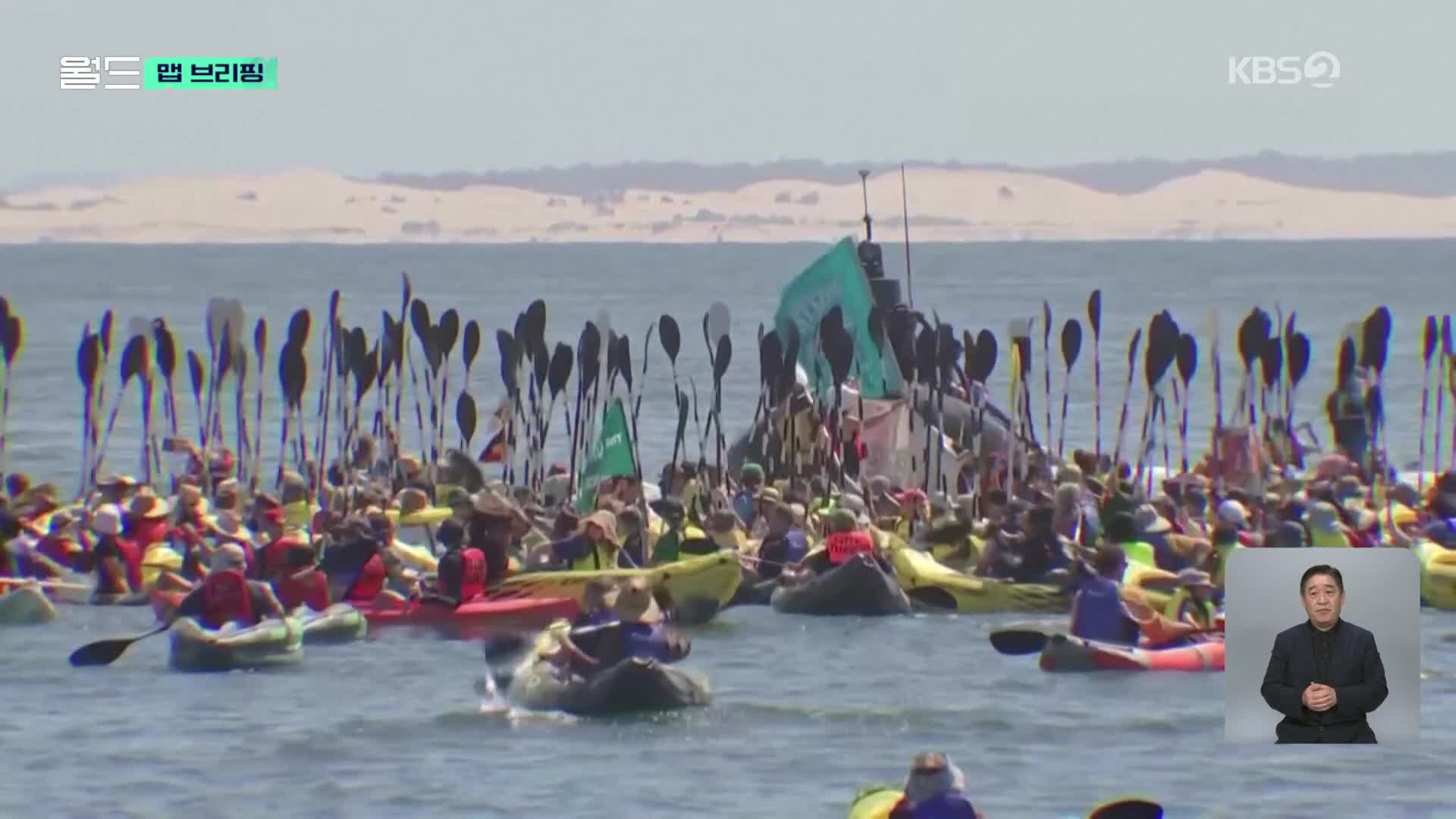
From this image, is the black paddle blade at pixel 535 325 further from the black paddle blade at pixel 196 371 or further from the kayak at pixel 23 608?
the kayak at pixel 23 608

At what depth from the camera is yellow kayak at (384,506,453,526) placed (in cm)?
3447

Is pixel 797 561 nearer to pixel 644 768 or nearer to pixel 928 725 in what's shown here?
pixel 928 725

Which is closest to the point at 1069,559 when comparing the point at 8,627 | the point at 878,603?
the point at 878,603

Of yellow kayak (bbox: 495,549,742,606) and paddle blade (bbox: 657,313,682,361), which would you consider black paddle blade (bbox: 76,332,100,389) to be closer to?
paddle blade (bbox: 657,313,682,361)

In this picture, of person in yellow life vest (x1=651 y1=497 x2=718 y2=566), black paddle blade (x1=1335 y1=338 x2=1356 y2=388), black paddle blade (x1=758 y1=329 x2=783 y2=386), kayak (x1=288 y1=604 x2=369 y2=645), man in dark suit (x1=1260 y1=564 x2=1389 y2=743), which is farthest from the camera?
black paddle blade (x1=758 y1=329 x2=783 y2=386)

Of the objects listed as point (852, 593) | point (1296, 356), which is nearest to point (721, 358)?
point (1296, 356)

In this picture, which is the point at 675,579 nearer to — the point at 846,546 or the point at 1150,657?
the point at 846,546

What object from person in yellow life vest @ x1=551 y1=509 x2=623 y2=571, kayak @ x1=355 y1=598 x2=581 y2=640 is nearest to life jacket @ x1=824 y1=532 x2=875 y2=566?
person in yellow life vest @ x1=551 y1=509 x2=623 y2=571

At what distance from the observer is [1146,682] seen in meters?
26.8

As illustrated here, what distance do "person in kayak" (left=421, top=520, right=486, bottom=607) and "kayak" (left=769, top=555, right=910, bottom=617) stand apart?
3.24 metres

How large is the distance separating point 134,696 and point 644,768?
18.9ft

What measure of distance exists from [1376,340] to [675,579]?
416 inches

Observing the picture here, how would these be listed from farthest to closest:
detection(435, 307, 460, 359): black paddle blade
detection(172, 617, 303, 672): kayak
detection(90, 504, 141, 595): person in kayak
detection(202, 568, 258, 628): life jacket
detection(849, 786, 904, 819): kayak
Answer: detection(435, 307, 460, 359): black paddle blade, detection(90, 504, 141, 595): person in kayak, detection(172, 617, 303, 672): kayak, detection(202, 568, 258, 628): life jacket, detection(849, 786, 904, 819): kayak

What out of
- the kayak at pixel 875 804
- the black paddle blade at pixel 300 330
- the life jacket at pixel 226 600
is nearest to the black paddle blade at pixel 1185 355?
the black paddle blade at pixel 300 330
